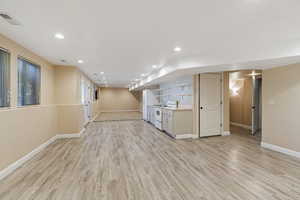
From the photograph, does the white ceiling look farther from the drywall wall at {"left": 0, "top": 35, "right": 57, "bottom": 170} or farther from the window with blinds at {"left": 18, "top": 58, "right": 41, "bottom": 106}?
the window with blinds at {"left": 18, "top": 58, "right": 41, "bottom": 106}

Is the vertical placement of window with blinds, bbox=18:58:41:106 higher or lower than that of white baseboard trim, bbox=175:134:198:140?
higher

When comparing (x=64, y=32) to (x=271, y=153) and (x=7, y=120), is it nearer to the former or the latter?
(x=7, y=120)

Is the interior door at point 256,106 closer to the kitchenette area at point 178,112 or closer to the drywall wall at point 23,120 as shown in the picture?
the kitchenette area at point 178,112

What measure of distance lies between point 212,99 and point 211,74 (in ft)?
2.90

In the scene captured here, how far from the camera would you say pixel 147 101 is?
8477 millimetres

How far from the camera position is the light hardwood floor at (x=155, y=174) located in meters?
2.11

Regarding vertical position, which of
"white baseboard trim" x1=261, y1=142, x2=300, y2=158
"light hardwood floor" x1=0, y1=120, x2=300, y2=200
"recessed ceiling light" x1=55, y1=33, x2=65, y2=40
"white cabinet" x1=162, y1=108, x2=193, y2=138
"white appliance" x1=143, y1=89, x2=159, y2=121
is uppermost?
"recessed ceiling light" x1=55, y1=33, x2=65, y2=40

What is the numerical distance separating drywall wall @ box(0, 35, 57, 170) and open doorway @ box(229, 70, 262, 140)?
6751 millimetres

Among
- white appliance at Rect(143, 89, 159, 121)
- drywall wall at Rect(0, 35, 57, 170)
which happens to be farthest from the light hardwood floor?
white appliance at Rect(143, 89, 159, 121)

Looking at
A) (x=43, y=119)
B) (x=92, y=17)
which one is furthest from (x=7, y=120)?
(x=92, y=17)

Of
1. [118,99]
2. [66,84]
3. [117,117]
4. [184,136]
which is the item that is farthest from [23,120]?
[118,99]

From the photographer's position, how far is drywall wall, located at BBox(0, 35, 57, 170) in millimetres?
2633

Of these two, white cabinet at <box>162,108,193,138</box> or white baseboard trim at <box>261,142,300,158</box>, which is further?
white cabinet at <box>162,108,193,138</box>

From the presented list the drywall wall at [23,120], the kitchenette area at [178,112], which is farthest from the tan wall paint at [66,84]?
the kitchenette area at [178,112]
